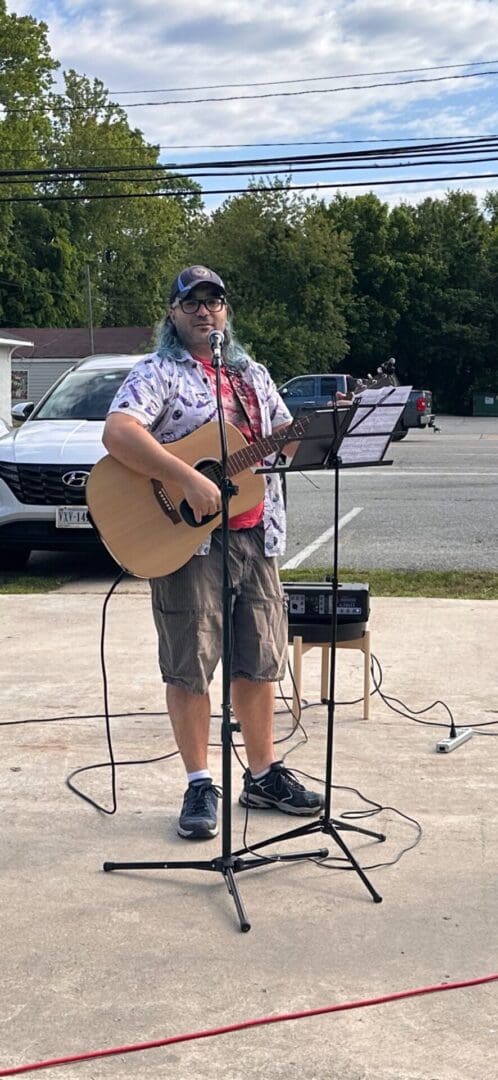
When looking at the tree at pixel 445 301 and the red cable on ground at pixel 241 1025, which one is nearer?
the red cable on ground at pixel 241 1025

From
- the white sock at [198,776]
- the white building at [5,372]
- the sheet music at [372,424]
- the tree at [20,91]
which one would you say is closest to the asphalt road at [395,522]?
the sheet music at [372,424]

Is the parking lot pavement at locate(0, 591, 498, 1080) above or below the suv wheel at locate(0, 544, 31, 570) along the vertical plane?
above

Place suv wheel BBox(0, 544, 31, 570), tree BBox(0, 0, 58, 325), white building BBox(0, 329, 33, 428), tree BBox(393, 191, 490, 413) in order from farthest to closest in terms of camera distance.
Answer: tree BBox(393, 191, 490, 413) → tree BBox(0, 0, 58, 325) → white building BBox(0, 329, 33, 428) → suv wheel BBox(0, 544, 31, 570)

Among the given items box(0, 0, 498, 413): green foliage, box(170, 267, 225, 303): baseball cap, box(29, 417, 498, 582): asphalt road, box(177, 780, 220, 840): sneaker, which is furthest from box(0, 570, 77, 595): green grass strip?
box(0, 0, 498, 413): green foliage

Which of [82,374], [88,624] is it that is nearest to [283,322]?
[82,374]

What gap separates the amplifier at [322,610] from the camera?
5.07m

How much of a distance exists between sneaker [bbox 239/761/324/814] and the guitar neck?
109cm

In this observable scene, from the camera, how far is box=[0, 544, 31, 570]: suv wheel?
959 cm

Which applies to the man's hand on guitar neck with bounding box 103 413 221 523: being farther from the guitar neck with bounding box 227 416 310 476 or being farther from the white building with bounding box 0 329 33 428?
the white building with bounding box 0 329 33 428

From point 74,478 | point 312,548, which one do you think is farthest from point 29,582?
point 312,548

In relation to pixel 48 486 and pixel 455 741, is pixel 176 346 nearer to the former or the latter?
pixel 455 741

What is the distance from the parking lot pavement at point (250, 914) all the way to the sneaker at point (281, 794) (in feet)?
0.18

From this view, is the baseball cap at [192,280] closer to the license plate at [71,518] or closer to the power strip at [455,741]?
the power strip at [455,741]

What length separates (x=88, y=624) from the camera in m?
7.32
